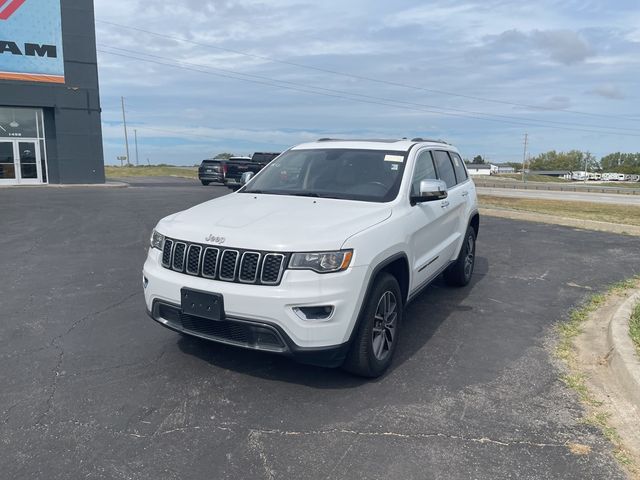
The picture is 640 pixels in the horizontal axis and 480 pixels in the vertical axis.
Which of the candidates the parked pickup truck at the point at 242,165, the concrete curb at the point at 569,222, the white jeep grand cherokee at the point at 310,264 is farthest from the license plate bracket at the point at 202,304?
the parked pickup truck at the point at 242,165

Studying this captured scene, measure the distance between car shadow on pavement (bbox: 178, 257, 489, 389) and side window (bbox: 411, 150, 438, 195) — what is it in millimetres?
1403

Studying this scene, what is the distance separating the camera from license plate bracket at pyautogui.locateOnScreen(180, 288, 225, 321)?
3.62 meters

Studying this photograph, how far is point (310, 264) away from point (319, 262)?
0.06 meters

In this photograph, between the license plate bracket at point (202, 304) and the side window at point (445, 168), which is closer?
the license plate bracket at point (202, 304)

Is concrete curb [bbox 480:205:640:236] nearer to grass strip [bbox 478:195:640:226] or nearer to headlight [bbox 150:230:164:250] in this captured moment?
grass strip [bbox 478:195:640:226]

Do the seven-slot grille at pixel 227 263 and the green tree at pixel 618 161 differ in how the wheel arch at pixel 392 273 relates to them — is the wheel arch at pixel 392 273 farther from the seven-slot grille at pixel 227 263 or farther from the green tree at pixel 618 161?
the green tree at pixel 618 161

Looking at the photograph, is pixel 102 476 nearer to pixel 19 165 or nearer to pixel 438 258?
pixel 438 258

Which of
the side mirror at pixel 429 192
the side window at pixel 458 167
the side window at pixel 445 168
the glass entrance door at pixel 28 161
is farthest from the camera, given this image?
the glass entrance door at pixel 28 161

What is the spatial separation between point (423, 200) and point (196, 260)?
83.1 inches

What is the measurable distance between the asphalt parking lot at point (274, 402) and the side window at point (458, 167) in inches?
61.4

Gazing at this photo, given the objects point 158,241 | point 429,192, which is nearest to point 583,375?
point 429,192

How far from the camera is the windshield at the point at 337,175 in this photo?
476 centimetres

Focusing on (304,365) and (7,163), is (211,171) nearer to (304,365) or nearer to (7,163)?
(7,163)

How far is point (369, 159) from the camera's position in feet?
16.8
